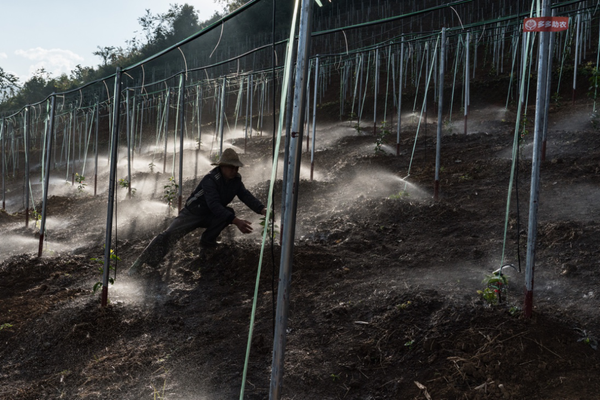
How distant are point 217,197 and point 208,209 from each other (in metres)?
0.33

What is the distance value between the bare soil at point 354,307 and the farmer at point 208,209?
0.64ft

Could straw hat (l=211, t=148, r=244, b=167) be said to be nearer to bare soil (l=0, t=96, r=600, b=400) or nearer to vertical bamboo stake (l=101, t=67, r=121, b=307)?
bare soil (l=0, t=96, r=600, b=400)

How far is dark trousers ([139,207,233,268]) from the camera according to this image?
17.5 ft

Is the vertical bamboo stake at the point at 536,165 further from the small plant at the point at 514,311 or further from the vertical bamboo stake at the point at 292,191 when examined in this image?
the vertical bamboo stake at the point at 292,191

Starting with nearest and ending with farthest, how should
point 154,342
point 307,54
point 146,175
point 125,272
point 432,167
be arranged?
1. point 307,54
2. point 154,342
3. point 125,272
4. point 432,167
5. point 146,175

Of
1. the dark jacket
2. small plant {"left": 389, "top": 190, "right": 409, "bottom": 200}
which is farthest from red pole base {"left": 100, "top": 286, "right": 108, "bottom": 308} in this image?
small plant {"left": 389, "top": 190, "right": 409, "bottom": 200}

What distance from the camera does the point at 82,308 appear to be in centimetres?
416

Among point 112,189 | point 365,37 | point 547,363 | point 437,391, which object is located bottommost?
point 437,391

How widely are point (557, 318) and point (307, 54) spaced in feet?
7.60

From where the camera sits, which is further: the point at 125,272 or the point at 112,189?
the point at 125,272

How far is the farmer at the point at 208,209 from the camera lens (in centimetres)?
515

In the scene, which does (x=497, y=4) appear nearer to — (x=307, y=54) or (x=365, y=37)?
(x=365, y=37)

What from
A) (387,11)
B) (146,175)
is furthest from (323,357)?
(387,11)

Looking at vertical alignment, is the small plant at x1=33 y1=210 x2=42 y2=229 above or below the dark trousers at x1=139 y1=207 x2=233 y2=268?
below
